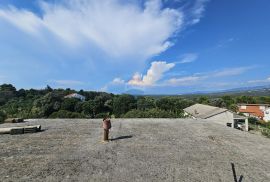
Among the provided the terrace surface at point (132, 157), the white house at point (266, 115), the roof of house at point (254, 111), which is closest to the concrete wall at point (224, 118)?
the terrace surface at point (132, 157)

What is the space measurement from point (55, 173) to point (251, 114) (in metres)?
61.4

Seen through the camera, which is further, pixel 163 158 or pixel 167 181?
pixel 163 158

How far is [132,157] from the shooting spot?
6.57 metres

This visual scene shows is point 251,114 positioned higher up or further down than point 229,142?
further down

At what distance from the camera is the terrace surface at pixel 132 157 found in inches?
209

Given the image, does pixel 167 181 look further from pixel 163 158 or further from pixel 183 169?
pixel 163 158

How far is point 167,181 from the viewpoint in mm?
5012

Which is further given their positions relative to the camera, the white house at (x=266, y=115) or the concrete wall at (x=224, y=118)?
the white house at (x=266, y=115)

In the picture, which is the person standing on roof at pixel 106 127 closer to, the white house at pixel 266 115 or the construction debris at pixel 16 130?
the construction debris at pixel 16 130

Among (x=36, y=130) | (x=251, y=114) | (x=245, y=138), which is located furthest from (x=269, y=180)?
(x=251, y=114)

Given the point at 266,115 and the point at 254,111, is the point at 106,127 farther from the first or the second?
the point at 254,111

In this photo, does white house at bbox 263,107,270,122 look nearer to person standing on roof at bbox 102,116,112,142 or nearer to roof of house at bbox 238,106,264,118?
roof of house at bbox 238,106,264,118

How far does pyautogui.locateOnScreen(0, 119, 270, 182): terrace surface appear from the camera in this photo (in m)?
5.30

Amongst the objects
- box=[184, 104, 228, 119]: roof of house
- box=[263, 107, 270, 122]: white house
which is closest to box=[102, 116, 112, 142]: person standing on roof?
box=[184, 104, 228, 119]: roof of house
